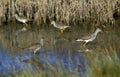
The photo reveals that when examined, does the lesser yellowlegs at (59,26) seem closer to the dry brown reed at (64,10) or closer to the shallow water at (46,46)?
the shallow water at (46,46)

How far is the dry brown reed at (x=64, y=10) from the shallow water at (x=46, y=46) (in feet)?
1.38

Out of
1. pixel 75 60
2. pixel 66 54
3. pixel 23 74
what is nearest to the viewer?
pixel 23 74

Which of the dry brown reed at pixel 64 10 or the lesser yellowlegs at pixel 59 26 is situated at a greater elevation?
the dry brown reed at pixel 64 10

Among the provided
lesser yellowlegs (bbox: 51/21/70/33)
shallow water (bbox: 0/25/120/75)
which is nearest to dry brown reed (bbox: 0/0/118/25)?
shallow water (bbox: 0/25/120/75)

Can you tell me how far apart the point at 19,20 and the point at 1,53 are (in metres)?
3.72

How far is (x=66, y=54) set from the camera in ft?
39.8

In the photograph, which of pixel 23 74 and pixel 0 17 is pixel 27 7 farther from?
pixel 23 74

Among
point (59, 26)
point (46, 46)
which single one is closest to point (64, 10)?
point (59, 26)

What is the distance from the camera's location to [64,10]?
50.9 feet

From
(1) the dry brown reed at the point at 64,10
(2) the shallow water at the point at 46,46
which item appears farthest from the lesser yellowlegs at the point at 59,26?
(1) the dry brown reed at the point at 64,10

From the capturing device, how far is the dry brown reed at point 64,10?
51.3 feet

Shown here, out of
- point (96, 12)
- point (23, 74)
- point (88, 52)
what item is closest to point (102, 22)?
point (96, 12)

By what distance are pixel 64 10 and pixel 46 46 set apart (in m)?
2.54

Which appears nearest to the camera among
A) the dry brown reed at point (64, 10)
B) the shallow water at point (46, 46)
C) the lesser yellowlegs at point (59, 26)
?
the shallow water at point (46, 46)
